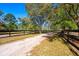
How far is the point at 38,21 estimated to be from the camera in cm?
370

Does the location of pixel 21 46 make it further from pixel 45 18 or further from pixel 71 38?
pixel 71 38

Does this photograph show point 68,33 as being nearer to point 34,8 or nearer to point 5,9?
point 34,8

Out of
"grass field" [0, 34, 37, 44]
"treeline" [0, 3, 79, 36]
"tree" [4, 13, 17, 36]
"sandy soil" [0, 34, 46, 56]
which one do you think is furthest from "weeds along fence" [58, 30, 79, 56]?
"tree" [4, 13, 17, 36]

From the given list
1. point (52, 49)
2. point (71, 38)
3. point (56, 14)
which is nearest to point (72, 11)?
point (56, 14)

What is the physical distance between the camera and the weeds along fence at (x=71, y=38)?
11.8 feet

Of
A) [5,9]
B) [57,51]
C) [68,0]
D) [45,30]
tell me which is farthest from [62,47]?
[5,9]

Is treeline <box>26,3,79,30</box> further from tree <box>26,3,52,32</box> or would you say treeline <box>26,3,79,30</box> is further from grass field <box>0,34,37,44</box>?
grass field <box>0,34,37,44</box>

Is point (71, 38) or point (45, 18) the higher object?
point (45, 18)

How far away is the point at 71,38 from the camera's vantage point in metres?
3.74

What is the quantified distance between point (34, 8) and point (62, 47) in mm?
788

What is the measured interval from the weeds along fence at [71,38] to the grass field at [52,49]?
9cm

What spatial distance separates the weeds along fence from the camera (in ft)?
11.8

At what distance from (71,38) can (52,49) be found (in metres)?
0.40

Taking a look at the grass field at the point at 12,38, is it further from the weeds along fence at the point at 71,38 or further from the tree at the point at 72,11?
the tree at the point at 72,11
